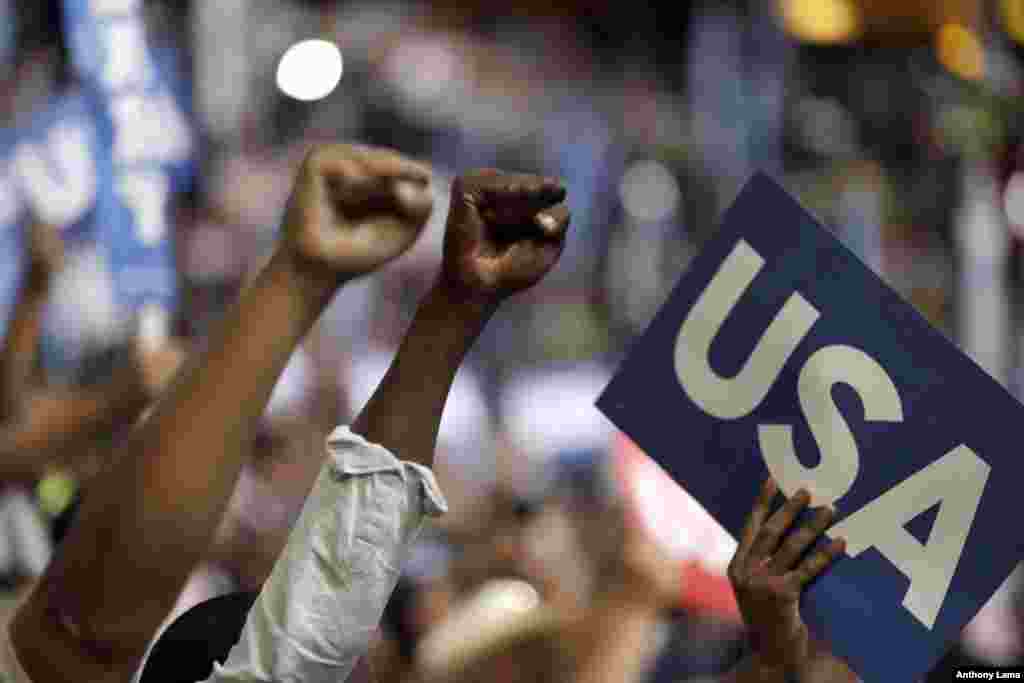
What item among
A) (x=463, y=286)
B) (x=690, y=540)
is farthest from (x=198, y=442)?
(x=690, y=540)

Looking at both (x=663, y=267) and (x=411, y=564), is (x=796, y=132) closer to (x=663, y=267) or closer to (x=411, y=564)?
(x=663, y=267)

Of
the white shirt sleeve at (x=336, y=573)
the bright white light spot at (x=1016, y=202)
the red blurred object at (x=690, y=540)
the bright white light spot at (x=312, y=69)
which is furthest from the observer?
the bright white light spot at (x=1016, y=202)

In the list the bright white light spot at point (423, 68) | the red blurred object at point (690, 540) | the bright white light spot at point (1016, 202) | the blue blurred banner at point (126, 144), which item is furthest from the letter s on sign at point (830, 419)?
the bright white light spot at point (423, 68)

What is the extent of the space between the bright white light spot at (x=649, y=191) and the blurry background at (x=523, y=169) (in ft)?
0.06

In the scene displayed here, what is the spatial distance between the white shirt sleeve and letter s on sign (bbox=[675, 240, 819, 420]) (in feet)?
1.84

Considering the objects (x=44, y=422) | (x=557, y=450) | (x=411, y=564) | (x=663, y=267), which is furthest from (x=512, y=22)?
(x=44, y=422)

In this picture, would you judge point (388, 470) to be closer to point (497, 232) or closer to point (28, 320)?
point (497, 232)

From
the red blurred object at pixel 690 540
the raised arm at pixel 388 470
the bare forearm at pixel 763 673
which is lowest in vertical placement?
the red blurred object at pixel 690 540

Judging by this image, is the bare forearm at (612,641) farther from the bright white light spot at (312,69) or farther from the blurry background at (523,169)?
the bright white light spot at (312,69)

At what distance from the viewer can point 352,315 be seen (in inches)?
312

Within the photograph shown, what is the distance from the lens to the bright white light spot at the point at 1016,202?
9.64m

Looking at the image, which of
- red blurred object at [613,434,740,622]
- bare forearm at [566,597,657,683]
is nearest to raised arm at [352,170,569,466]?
bare forearm at [566,597,657,683]

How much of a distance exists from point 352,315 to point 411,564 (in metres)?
3.11

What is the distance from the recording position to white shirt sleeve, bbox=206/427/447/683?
157 cm
